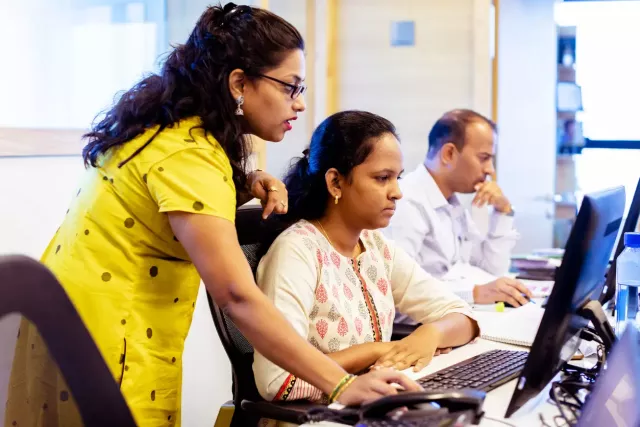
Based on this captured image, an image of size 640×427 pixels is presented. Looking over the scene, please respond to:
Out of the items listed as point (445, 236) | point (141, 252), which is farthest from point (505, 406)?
point (445, 236)

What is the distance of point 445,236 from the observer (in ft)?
10.0

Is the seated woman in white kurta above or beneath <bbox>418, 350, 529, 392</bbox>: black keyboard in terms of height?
above

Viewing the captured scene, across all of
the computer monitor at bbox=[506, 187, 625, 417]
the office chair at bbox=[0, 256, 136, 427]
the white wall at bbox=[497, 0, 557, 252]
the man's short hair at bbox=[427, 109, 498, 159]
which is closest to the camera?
the office chair at bbox=[0, 256, 136, 427]

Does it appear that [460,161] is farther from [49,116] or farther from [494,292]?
[49,116]

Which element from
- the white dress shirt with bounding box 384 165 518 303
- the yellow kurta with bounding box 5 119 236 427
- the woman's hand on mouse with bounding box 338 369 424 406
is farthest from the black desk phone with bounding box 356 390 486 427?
the white dress shirt with bounding box 384 165 518 303

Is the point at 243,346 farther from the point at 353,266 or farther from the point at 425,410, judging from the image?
the point at 425,410

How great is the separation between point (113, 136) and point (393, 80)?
2843 mm

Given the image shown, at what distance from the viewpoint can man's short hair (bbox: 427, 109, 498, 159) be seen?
3.23 meters

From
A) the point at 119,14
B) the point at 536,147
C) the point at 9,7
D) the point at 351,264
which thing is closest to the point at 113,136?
the point at 351,264

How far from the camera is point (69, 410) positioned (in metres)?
1.01

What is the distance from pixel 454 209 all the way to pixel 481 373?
1.62 meters

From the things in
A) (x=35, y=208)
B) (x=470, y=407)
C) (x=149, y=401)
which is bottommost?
(x=149, y=401)

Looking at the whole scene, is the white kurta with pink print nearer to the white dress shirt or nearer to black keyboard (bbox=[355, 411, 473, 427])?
black keyboard (bbox=[355, 411, 473, 427])

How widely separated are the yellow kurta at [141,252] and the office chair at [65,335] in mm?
437
